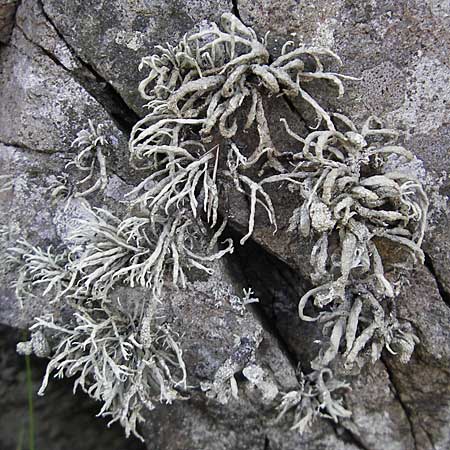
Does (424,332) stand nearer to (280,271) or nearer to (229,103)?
(280,271)

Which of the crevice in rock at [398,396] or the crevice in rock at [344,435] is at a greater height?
the crevice in rock at [398,396]

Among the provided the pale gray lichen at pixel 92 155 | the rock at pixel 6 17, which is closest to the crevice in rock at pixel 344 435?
the pale gray lichen at pixel 92 155

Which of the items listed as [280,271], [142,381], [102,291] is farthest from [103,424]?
[280,271]

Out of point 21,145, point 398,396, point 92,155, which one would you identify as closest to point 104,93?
point 92,155

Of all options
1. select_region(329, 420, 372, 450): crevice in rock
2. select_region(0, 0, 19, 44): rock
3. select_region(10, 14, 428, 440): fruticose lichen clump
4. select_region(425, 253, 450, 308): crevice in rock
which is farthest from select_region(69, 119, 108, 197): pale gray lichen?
select_region(329, 420, 372, 450): crevice in rock

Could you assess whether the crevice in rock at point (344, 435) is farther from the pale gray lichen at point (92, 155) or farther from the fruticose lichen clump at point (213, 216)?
the pale gray lichen at point (92, 155)

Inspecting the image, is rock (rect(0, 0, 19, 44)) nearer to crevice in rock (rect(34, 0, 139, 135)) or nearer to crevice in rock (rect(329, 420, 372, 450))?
crevice in rock (rect(34, 0, 139, 135))

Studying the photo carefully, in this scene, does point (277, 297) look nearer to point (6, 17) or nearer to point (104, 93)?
point (104, 93)
